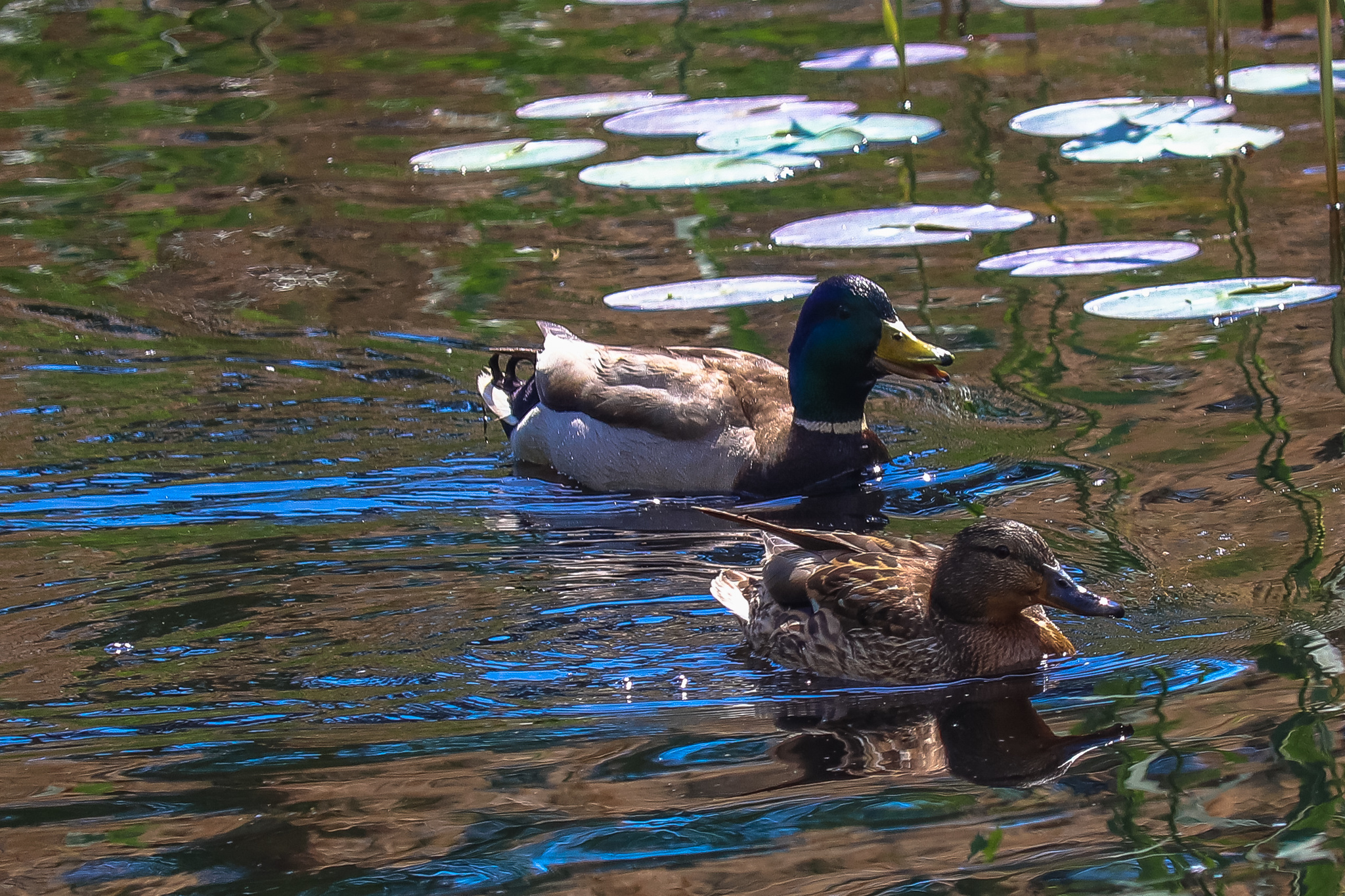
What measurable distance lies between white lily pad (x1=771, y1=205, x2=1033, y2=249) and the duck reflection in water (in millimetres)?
4054

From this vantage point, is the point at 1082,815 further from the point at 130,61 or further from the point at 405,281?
the point at 130,61

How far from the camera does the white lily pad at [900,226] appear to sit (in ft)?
29.7

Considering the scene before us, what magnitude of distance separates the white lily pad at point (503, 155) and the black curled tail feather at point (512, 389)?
2673 millimetres

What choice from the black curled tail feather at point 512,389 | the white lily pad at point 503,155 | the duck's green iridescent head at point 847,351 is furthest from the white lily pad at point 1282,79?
the black curled tail feather at point 512,389

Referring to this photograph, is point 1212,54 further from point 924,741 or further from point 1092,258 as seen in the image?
point 924,741

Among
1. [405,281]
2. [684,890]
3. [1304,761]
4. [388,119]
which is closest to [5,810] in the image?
[684,890]

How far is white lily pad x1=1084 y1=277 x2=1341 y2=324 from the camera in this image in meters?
7.95

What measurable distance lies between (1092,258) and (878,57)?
4672 mm

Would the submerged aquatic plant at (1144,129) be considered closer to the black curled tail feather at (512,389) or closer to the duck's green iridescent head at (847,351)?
the duck's green iridescent head at (847,351)

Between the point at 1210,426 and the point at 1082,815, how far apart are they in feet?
10.4

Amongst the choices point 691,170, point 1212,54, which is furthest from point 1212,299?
point 1212,54

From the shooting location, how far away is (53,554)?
6.36 m

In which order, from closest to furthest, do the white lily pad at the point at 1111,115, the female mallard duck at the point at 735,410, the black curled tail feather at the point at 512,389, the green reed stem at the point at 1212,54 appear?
1. the female mallard duck at the point at 735,410
2. the black curled tail feather at the point at 512,389
3. the white lily pad at the point at 1111,115
4. the green reed stem at the point at 1212,54

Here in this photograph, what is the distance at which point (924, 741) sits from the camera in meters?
4.82
